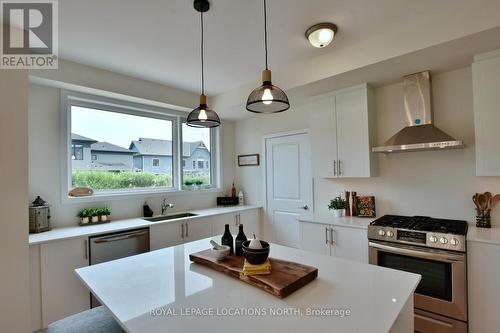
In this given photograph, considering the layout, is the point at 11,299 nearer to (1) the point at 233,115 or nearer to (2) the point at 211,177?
(2) the point at 211,177

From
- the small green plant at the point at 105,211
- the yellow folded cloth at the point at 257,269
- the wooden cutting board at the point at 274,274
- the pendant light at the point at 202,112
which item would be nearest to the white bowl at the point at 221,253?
the wooden cutting board at the point at 274,274

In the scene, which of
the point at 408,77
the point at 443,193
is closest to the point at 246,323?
the point at 443,193

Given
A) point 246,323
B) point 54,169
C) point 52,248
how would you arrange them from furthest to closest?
point 54,169 → point 52,248 → point 246,323

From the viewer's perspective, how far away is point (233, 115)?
168 inches

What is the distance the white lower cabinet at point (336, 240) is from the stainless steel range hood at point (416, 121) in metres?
0.91

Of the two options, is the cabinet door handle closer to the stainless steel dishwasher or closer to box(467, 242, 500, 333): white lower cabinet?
the stainless steel dishwasher

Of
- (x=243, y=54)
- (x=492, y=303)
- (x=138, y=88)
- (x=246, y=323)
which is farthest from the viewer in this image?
(x=138, y=88)

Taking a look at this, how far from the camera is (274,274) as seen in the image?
1371mm

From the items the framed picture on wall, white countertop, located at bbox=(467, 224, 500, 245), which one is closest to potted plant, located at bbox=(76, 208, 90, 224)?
the framed picture on wall

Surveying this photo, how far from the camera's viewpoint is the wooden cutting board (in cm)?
124

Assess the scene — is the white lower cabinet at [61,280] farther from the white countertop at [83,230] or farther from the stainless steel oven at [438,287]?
the stainless steel oven at [438,287]

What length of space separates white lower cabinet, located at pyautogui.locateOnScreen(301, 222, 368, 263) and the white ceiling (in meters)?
1.65

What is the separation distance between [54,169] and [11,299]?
1334mm

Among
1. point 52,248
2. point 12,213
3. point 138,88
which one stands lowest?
point 52,248
